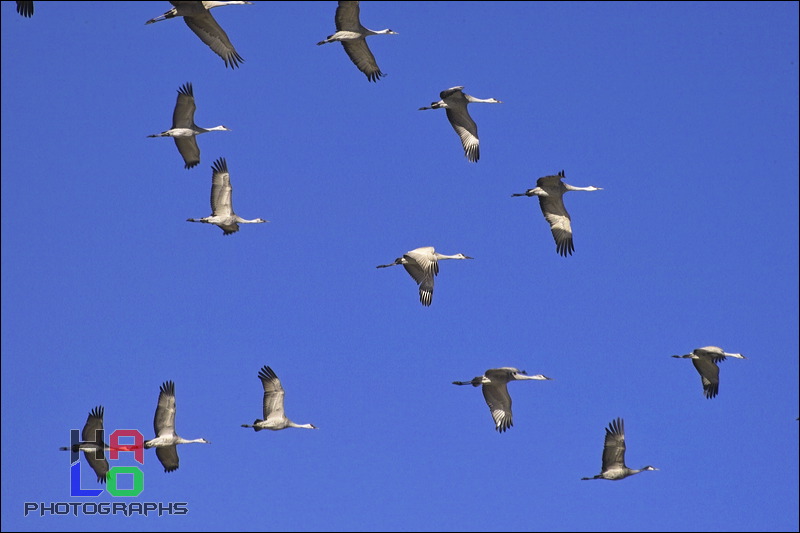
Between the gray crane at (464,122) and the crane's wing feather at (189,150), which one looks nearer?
the gray crane at (464,122)

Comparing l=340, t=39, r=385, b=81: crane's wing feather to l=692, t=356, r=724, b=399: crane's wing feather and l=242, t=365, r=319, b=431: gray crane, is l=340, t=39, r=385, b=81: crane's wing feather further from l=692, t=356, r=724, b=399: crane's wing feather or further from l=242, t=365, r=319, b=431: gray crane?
l=692, t=356, r=724, b=399: crane's wing feather

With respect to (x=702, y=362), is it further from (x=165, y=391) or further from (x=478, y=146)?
(x=165, y=391)

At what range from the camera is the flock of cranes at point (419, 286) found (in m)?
33.8

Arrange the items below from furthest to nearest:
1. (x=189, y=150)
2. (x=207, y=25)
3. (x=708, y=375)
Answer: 1. (x=189, y=150)
2. (x=708, y=375)
3. (x=207, y=25)

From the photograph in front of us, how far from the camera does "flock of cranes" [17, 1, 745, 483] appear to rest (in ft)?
111

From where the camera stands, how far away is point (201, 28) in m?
33.9

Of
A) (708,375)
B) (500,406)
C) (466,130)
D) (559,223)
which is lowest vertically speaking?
(500,406)

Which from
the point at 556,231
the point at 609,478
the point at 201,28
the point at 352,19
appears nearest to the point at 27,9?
the point at 201,28

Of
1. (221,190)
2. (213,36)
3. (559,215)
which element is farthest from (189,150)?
(559,215)

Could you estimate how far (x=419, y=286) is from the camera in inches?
1355

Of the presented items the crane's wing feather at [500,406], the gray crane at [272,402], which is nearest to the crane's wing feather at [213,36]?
the gray crane at [272,402]

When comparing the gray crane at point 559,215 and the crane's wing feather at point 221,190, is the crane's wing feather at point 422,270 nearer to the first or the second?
the gray crane at point 559,215

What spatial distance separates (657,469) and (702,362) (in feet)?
8.38

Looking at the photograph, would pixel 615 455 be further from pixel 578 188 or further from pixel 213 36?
pixel 213 36
